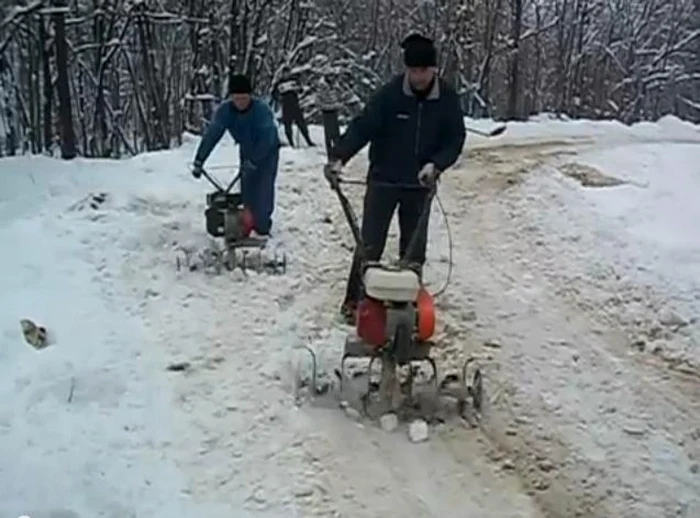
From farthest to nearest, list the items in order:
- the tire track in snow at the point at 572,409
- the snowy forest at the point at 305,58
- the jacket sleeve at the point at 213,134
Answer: the snowy forest at the point at 305,58 → the jacket sleeve at the point at 213,134 → the tire track in snow at the point at 572,409

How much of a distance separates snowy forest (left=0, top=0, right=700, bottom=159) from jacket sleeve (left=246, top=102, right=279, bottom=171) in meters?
8.03

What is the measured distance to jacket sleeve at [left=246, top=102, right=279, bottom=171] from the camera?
9.36 m

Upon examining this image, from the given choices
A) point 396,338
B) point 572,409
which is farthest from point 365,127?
point 572,409

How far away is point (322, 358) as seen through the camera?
6.95 m

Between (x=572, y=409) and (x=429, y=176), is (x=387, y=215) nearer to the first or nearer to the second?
(x=429, y=176)

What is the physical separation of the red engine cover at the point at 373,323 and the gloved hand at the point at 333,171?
2.85 ft

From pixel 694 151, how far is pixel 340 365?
36.1 feet

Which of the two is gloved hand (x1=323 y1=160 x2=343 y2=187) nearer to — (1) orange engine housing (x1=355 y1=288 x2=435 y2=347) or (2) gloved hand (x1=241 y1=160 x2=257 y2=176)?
(1) orange engine housing (x1=355 y1=288 x2=435 y2=347)

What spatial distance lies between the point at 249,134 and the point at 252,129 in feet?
0.19

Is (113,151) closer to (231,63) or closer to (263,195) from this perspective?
(231,63)

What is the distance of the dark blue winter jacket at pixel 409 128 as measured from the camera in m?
6.87

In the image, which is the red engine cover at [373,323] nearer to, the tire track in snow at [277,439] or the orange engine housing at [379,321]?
the orange engine housing at [379,321]

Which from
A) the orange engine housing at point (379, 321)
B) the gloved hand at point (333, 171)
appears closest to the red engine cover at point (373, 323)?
the orange engine housing at point (379, 321)

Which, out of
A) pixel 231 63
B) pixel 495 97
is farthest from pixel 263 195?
pixel 495 97
